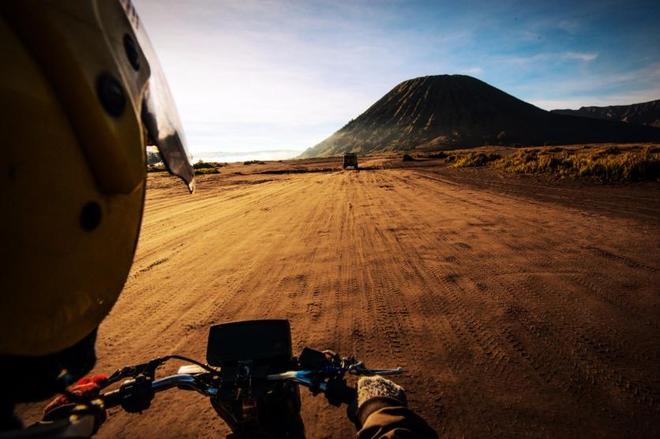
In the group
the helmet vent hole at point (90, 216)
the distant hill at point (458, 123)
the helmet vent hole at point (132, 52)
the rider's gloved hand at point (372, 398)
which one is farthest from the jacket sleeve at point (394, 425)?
the distant hill at point (458, 123)

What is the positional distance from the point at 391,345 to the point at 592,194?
10045 millimetres

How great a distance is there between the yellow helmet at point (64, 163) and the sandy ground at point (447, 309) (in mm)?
1822

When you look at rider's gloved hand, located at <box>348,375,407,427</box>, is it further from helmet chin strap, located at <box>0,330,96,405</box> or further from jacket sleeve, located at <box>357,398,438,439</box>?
helmet chin strap, located at <box>0,330,96,405</box>

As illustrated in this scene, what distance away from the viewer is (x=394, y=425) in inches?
40.7

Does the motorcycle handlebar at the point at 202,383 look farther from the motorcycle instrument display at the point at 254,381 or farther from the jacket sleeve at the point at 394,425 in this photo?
the jacket sleeve at the point at 394,425

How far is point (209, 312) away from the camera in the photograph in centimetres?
357

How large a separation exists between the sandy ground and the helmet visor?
1.89m

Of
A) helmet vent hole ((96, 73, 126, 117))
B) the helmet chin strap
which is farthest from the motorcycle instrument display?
helmet vent hole ((96, 73, 126, 117))

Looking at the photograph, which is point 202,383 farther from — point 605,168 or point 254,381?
point 605,168

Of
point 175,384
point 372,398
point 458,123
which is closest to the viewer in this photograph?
point 372,398

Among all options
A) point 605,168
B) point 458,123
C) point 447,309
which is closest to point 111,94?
point 447,309

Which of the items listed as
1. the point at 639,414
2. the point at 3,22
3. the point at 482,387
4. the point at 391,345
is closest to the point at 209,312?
the point at 391,345

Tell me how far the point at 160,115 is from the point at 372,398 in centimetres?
122

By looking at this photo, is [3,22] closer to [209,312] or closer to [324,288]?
Result: [209,312]
